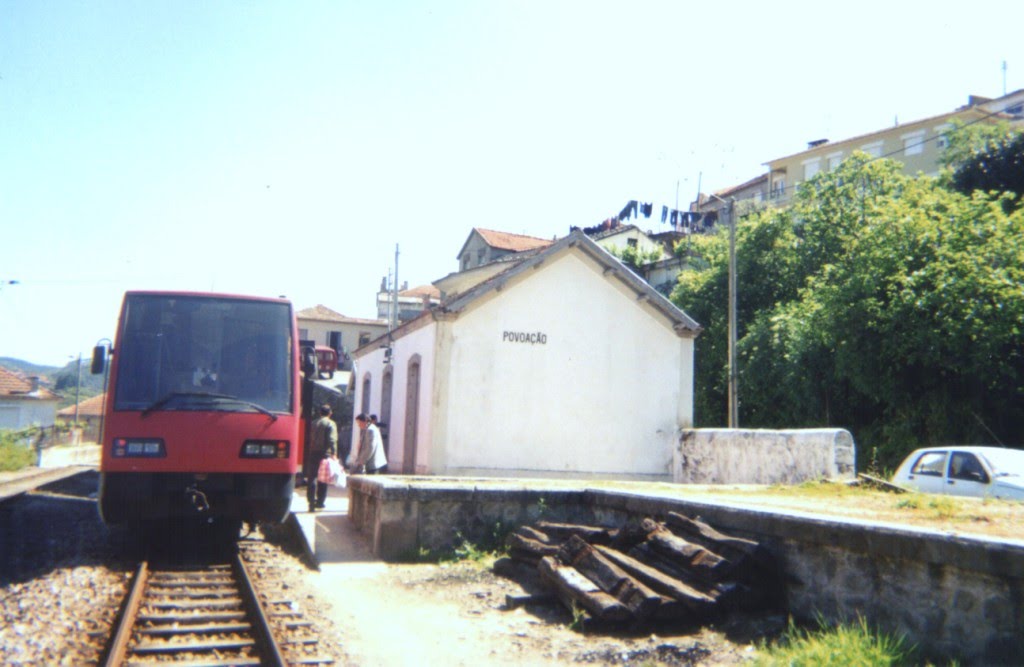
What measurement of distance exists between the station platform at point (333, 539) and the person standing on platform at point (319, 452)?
243 mm

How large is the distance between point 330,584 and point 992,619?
19.8 feet

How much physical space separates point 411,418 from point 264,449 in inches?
414

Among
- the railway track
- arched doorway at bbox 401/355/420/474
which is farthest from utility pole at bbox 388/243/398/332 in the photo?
the railway track

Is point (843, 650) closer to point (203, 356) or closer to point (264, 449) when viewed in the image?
point (264, 449)

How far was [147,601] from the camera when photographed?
7457 millimetres

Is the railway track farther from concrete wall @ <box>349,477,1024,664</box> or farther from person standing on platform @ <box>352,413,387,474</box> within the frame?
person standing on platform @ <box>352,413,387,474</box>

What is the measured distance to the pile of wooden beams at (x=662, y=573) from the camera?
6395mm

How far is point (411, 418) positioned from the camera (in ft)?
65.3

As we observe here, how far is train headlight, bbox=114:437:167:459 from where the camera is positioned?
29.2 feet

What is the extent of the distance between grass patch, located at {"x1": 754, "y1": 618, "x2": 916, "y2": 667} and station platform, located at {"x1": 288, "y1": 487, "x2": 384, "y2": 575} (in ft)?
16.2

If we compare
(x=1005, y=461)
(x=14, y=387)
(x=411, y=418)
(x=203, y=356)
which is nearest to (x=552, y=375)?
(x=411, y=418)

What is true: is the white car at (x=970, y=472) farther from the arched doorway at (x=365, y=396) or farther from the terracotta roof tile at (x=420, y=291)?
the terracotta roof tile at (x=420, y=291)

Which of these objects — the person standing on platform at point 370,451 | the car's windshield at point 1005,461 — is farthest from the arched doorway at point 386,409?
the car's windshield at point 1005,461

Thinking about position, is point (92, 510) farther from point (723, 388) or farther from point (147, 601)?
point (723, 388)
